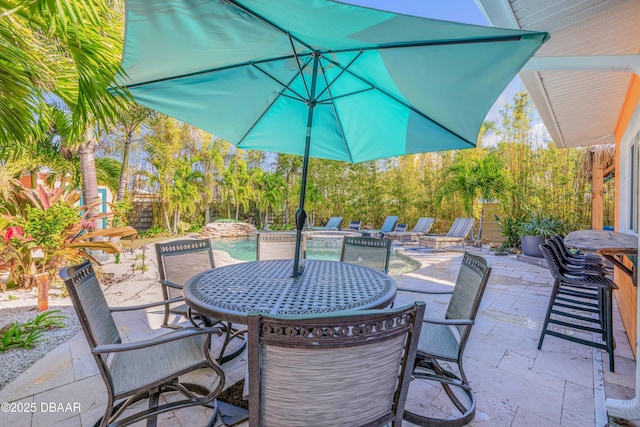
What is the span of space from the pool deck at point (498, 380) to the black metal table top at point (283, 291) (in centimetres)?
74

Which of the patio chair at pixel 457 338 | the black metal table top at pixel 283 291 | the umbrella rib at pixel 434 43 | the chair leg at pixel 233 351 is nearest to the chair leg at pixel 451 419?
the patio chair at pixel 457 338

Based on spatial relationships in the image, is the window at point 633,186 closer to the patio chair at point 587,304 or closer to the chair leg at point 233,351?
the patio chair at point 587,304

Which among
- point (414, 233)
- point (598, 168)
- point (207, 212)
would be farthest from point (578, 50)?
point (207, 212)

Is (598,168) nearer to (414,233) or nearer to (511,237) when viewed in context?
(511,237)

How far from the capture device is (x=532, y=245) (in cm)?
679

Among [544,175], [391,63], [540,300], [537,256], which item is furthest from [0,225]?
[544,175]

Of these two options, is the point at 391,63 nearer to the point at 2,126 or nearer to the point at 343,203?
the point at 2,126

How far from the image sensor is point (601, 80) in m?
3.52

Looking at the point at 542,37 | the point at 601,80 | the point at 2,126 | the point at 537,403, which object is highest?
the point at 601,80

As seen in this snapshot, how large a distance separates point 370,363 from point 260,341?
0.37 meters

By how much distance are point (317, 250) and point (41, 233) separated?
6.56 meters

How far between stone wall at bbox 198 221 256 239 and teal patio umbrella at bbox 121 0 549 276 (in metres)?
8.78

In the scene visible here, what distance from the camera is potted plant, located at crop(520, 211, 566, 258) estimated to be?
22.0 feet

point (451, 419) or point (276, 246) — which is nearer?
point (451, 419)
